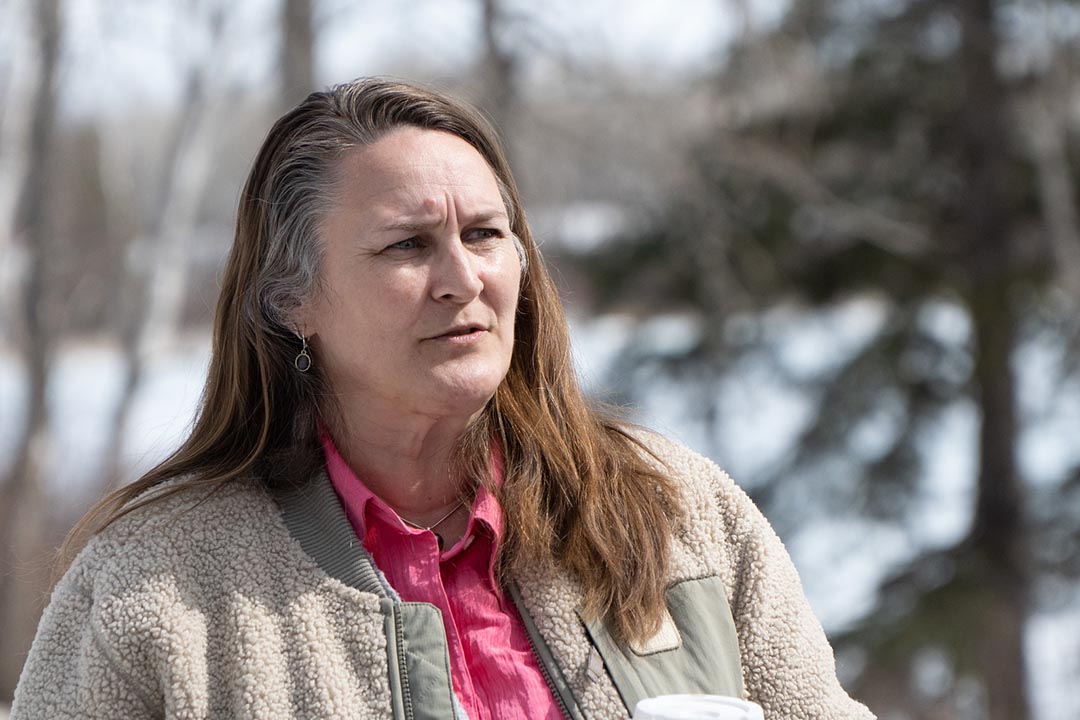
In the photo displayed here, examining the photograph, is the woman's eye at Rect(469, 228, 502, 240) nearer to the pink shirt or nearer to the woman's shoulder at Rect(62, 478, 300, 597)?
the pink shirt

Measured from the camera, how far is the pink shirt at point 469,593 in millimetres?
1768

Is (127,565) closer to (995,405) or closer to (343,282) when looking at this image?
(343,282)

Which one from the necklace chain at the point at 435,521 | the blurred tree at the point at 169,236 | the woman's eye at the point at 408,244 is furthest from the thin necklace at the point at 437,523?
the blurred tree at the point at 169,236

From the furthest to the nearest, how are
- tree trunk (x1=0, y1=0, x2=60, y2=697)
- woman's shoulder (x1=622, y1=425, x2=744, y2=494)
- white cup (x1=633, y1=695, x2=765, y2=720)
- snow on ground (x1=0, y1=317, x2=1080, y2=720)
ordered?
tree trunk (x1=0, y1=0, x2=60, y2=697) → snow on ground (x1=0, y1=317, x2=1080, y2=720) → woman's shoulder (x1=622, y1=425, x2=744, y2=494) → white cup (x1=633, y1=695, x2=765, y2=720)

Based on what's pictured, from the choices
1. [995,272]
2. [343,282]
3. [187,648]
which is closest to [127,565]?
[187,648]

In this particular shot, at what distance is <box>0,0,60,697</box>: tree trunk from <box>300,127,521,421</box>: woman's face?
6.68 meters

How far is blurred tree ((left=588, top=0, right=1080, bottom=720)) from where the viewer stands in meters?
6.25

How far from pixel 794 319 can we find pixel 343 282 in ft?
17.5

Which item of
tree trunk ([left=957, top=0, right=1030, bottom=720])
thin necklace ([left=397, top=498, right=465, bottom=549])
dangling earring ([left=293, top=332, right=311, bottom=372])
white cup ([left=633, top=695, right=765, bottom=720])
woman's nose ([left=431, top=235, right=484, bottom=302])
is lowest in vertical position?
white cup ([left=633, top=695, right=765, bottom=720])

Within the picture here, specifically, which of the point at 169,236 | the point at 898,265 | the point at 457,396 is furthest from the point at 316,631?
the point at 169,236

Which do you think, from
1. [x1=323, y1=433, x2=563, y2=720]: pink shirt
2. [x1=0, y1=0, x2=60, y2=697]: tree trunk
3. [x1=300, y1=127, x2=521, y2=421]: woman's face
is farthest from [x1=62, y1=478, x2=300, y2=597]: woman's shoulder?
[x1=0, y1=0, x2=60, y2=697]: tree trunk

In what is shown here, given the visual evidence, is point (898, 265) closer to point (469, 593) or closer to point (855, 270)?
point (855, 270)

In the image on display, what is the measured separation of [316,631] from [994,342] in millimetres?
5186

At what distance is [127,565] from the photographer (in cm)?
175
